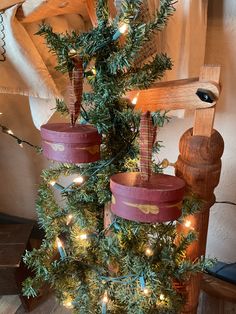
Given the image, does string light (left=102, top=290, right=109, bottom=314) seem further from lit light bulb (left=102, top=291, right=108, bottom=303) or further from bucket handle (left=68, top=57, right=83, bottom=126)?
bucket handle (left=68, top=57, right=83, bottom=126)

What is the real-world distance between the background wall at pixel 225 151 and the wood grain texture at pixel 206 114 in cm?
24

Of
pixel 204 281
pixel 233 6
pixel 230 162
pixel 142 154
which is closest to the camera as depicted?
pixel 142 154

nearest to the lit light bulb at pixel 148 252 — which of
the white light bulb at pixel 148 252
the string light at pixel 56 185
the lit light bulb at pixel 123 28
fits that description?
the white light bulb at pixel 148 252

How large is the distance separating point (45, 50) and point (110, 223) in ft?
1.51

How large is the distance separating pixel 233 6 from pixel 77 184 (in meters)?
0.61

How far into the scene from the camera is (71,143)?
467 mm

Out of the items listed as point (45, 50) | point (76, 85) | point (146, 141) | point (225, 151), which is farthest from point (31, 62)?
point (225, 151)

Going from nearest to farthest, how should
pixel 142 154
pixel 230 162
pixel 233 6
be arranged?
pixel 142 154
pixel 233 6
pixel 230 162

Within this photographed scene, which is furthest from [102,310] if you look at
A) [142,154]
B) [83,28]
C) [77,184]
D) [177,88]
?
[83,28]

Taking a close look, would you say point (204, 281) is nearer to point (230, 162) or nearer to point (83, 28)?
point (230, 162)

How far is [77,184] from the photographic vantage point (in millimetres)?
624

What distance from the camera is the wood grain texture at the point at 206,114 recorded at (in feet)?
1.68

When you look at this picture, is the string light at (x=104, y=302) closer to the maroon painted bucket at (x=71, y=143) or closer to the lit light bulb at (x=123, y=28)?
the maroon painted bucket at (x=71, y=143)

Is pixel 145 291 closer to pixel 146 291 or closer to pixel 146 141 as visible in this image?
pixel 146 291
